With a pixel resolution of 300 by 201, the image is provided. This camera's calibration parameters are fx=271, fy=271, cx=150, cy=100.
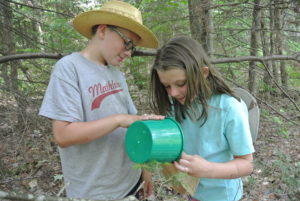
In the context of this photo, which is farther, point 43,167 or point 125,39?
point 43,167

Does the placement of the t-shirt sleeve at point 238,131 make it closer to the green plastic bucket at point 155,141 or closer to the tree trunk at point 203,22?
the green plastic bucket at point 155,141

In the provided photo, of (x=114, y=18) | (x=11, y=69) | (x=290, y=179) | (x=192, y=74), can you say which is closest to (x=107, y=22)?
(x=114, y=18)

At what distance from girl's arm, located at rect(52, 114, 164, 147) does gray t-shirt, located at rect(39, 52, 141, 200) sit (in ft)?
0.28

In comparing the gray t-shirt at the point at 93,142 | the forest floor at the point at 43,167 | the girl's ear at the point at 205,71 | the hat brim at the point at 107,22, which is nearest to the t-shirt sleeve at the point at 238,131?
the girl's ear at the point at 205,71

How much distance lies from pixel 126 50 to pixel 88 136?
0.72 metres

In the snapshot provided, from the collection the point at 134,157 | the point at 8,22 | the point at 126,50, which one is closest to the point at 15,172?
the point at 8,22

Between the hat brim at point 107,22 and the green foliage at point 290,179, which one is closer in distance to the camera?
the hat brim at point 107,22

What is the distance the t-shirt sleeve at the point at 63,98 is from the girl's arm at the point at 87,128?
0.05 meters

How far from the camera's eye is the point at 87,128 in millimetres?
1566

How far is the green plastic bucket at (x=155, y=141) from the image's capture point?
125 centimetres

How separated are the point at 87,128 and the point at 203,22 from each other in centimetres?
306

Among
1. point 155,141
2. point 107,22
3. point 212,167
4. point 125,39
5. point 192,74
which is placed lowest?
point 212,167

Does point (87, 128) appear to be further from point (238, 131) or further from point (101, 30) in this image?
point (238, 131)

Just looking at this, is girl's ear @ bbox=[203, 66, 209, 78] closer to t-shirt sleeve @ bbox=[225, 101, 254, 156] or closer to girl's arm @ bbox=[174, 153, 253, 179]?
t-shirt sleeve @ bbox=[225, 101, 254, 156]
